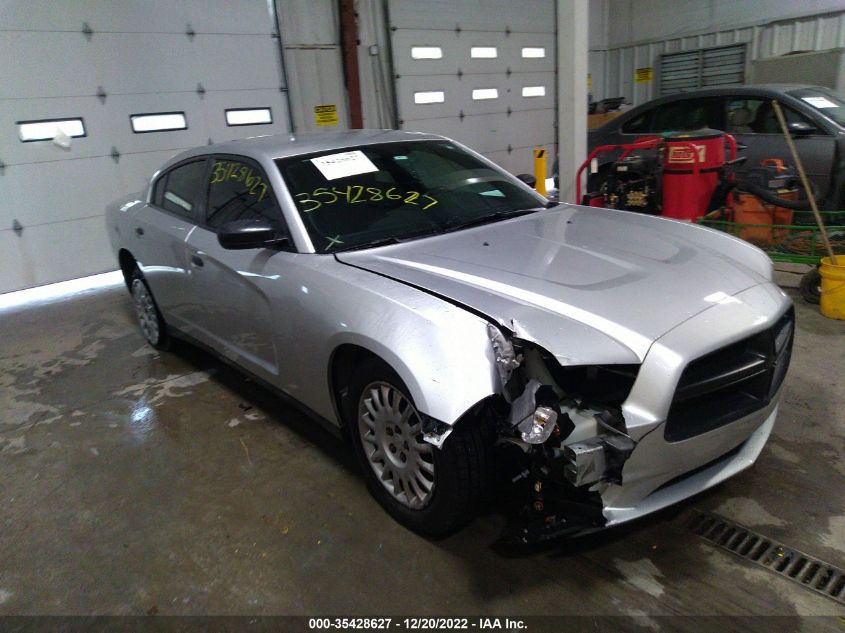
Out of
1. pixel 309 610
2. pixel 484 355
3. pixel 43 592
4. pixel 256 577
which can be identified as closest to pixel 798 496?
pixel 484 355

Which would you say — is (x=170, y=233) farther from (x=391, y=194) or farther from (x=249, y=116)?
(x=249, y=116)

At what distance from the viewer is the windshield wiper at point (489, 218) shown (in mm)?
2671

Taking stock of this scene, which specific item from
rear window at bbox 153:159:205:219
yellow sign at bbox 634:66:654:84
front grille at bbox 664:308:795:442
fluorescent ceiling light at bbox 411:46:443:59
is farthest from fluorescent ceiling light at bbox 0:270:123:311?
yellow sign at bbox 634:66:654:84

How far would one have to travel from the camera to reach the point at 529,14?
377 inches

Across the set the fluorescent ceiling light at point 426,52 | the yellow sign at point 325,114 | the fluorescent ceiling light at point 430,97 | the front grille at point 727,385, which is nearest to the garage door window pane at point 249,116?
the yellow sign at point 325,114

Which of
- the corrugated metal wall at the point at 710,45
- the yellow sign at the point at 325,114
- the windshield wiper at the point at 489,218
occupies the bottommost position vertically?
the windshield wiper at the point at 489,218

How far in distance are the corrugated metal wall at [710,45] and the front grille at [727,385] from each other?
883cm

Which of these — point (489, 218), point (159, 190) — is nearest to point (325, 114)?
point (159, 190)

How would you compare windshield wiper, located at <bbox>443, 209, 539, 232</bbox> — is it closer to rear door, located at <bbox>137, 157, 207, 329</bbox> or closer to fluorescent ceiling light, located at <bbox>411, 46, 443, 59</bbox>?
rear door, located at <bbox>137, 157, 207, 329</bbox>

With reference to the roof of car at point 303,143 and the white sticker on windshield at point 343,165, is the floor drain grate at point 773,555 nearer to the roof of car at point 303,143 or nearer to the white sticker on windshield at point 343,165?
the white sticker on windshield at point 343,165

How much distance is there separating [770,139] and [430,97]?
15.0ft

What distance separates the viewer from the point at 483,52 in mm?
9055

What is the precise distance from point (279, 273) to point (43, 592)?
1430 mm

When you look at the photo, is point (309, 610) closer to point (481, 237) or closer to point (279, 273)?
point (279, 273)
